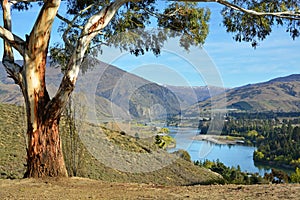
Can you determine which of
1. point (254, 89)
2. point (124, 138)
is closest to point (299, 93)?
point (254, 89)

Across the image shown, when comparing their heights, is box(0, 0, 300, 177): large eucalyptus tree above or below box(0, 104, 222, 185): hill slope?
above

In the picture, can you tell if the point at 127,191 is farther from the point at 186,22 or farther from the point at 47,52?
the point at 186,22

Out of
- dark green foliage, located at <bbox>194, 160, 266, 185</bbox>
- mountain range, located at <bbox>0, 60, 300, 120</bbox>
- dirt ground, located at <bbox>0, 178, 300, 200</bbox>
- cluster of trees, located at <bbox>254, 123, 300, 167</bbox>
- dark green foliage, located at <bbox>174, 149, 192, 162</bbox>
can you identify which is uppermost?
mountain range, located at <bbox>0, 60, 300, 120</bbox>

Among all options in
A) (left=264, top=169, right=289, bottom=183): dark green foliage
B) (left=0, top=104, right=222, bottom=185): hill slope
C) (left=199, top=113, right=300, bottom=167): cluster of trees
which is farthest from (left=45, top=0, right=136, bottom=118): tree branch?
(left=199, top=113, right=300, bottom=167): cluster of trees

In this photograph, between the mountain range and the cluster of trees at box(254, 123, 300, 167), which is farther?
the cluster of trees at box(254, 123, 300, 167)

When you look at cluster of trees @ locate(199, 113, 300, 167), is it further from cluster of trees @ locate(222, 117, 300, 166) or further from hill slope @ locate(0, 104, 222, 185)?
hill slope @ locate(0, 104, 222, 185)
